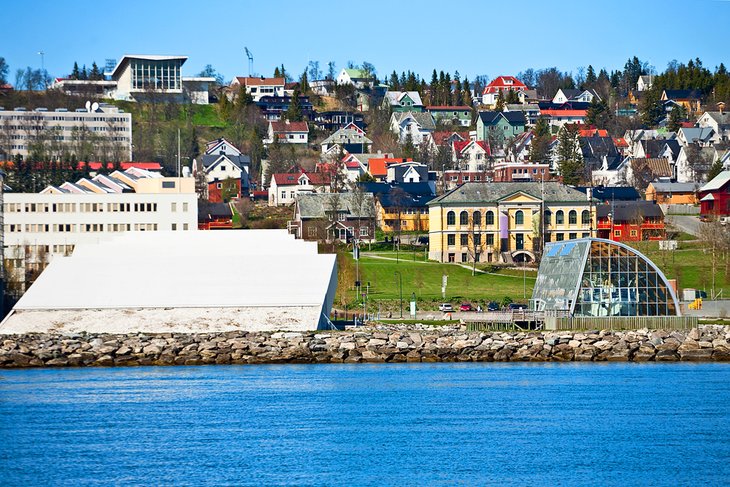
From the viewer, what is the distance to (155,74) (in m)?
156

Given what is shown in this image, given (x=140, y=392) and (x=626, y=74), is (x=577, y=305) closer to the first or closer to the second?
(x=140, y=392)

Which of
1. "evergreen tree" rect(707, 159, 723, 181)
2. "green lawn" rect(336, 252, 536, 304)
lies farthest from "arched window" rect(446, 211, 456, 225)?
"evergreen tree" rect(707, 159, 723, 181)

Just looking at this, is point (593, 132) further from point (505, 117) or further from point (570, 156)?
point (570, 156)

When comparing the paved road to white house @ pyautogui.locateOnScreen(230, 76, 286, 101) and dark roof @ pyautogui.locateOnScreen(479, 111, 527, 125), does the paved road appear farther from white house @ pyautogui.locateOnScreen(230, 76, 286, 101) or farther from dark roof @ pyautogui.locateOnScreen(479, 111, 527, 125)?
white house @ pyautogui.locateOnScreen(230, 76, 286, 101)

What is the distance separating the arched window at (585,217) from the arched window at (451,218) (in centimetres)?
936

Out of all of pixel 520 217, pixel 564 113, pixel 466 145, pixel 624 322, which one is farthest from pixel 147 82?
pixel 624 322

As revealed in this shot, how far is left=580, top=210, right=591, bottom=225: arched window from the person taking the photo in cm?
9694

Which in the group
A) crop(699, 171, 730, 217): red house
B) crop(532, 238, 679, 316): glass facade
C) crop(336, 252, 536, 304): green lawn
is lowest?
crop(336, 252, 536, 304): green lawn

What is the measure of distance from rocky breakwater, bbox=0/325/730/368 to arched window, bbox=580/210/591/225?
1798 inches

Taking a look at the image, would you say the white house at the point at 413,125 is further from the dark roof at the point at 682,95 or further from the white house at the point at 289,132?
the dark roof at the point at 682,95

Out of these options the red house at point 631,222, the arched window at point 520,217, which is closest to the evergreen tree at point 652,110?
the red house at point 631,222

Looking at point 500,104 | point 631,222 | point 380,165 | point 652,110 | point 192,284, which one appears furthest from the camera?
point 500,104

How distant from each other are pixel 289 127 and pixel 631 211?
61.9m

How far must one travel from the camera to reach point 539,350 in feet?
166
